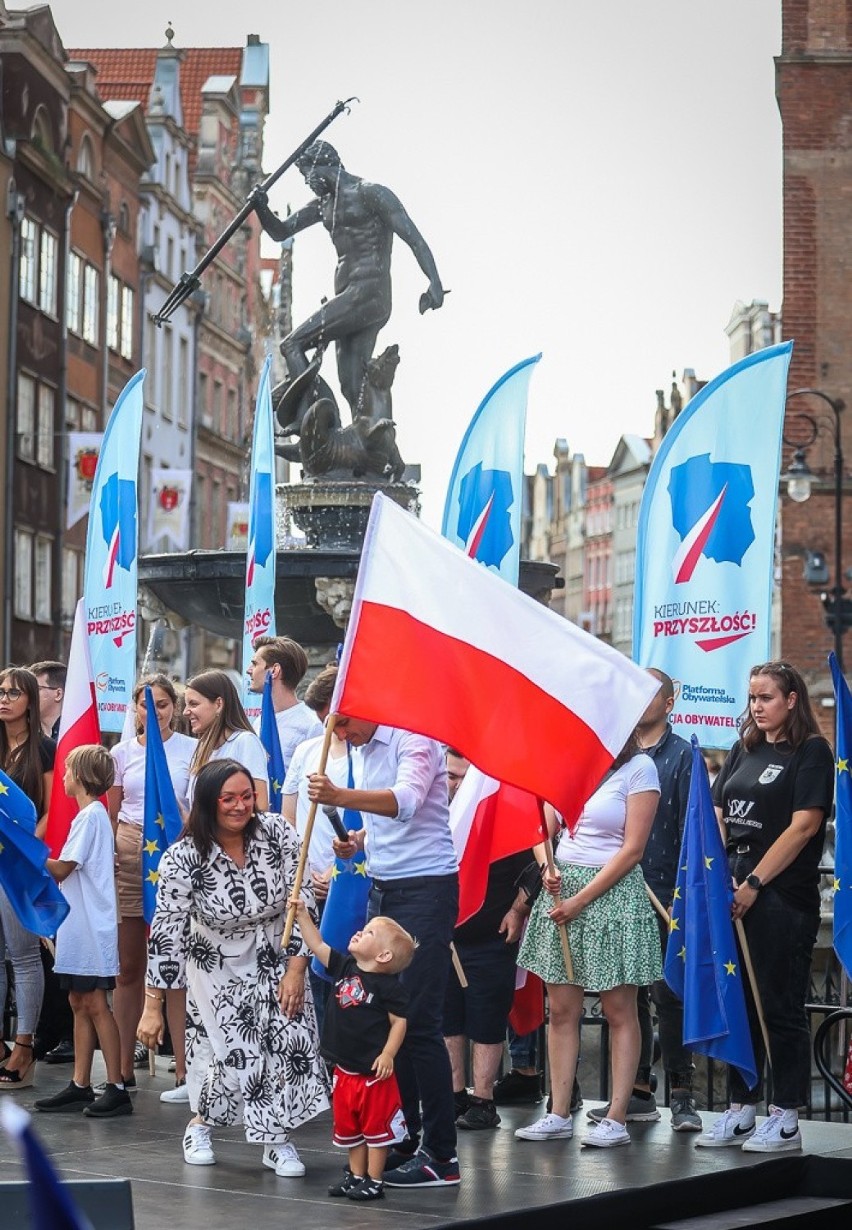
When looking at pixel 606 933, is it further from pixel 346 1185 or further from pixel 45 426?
pixel 45 426

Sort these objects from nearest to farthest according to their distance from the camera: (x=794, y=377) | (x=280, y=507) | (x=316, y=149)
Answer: (x=316, y=149) < (x=280, y=507) < (x=794, y=377)

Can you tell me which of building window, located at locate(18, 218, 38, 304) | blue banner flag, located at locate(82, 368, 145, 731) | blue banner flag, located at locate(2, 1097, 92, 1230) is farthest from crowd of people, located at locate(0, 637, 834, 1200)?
building window, located at locate(18, 218, 38, 304)

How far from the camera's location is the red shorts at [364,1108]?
6.86 metres

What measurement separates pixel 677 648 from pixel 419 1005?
8.43 ft

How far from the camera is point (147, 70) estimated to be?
57.5 meters

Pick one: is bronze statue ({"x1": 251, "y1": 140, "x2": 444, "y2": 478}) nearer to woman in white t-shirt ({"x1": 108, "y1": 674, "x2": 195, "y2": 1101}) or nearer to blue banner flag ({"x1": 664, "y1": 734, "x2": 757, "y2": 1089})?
woman in white t-shirt ({"x1": 108, "y1": 674, "x2": 195, "y2": 1101})

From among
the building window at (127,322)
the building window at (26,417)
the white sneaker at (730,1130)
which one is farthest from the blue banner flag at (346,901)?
the building window at (127,322)

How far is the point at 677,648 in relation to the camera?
30.0ft

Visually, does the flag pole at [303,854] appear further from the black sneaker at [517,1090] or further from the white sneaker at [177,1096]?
the black sneaker at [517,1090]

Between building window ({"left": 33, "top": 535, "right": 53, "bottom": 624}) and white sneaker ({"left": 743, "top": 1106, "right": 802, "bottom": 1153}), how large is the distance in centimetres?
3333

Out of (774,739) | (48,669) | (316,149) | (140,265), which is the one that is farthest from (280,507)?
(140,265)

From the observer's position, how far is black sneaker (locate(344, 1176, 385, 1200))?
22.8 feet

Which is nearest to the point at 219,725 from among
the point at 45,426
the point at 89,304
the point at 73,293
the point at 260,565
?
the point at 260,565

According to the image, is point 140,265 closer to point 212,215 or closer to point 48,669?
point 212,215
